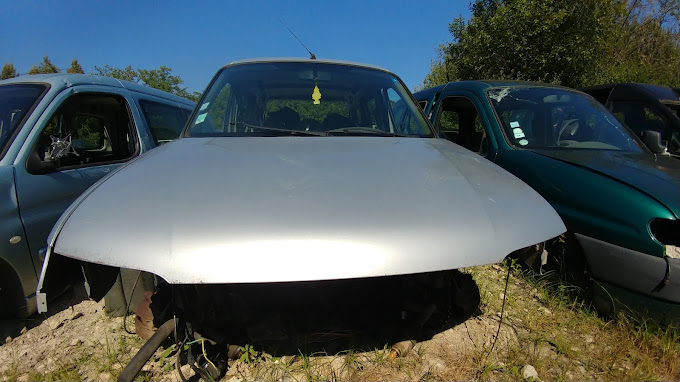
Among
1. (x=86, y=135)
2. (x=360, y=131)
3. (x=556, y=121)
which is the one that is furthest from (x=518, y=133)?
(x=86, y=135)

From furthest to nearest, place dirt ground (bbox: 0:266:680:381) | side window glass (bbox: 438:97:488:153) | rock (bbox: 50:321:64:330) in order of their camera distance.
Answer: side window glass (bbox: 438:97:488:153) → rock (bbox: 50:321:64:330) → dirt ground (bbox: 0:266:680:381)

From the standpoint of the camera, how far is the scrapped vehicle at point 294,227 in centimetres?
113

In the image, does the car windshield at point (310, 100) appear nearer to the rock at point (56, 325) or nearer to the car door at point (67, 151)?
the car door at point (67, 151)

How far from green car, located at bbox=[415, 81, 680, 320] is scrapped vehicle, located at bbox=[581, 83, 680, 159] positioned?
1730 mm

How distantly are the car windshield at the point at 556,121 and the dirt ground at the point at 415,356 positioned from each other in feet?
4.89

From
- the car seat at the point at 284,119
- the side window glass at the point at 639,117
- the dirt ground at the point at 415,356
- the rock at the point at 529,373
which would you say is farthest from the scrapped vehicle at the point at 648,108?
the car seat at the point at 284,119

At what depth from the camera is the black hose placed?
130 cm

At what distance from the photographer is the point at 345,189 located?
1351mm

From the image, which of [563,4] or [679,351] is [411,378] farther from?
[563,4]

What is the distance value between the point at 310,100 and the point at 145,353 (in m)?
1.80

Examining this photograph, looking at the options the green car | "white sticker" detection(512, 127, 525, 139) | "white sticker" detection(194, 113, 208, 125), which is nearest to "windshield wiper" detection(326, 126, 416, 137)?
"white sticker" detection(194, 113, 208, 125)

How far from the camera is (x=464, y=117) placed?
4223 millimetres

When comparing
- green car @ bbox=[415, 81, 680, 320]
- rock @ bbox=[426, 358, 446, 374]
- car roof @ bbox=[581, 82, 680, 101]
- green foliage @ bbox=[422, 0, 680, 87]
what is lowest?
rock @ bbox=[426, 358, 446, 374]

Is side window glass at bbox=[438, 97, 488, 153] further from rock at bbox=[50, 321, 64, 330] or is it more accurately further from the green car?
rock at bbox=[50, 321, 64, 330]
